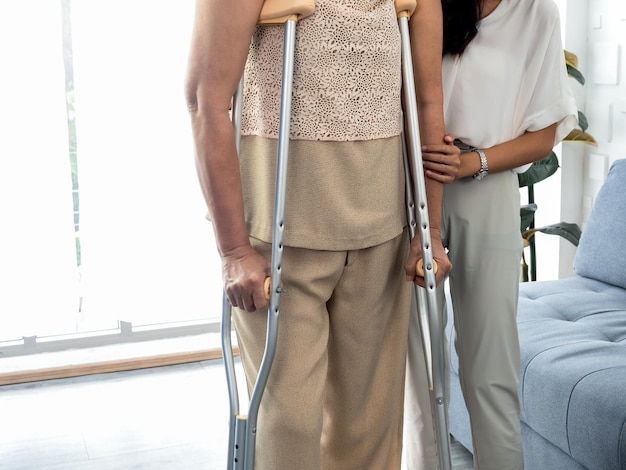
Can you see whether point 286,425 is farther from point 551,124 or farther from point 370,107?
point 551,124

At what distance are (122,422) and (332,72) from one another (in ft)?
6.59

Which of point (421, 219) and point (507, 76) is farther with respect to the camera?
point (507, 76)

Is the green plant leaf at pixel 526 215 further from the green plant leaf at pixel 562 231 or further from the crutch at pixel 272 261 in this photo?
the crutch at pixel 272 261

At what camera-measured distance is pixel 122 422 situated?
122 inches

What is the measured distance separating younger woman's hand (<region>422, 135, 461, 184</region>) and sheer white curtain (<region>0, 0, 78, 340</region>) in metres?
2.13

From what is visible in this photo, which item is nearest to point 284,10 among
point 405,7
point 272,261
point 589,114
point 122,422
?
point 405,7

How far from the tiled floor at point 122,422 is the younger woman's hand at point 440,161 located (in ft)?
3.97

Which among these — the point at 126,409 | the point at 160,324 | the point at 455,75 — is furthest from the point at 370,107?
the point at 160,324

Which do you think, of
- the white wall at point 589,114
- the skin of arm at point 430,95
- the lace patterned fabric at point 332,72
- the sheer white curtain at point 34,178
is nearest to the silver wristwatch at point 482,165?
the skin of arm at point 430,95

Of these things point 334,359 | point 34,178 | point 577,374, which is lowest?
point 577,374

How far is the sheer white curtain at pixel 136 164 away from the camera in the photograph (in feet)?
11.3

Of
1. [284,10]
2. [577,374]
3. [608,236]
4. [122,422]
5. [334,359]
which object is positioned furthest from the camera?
[122,422]

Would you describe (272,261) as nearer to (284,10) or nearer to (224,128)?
(224,128)

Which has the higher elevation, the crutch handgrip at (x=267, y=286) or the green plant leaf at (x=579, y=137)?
the green plant leaf at (x=579, y=137)
